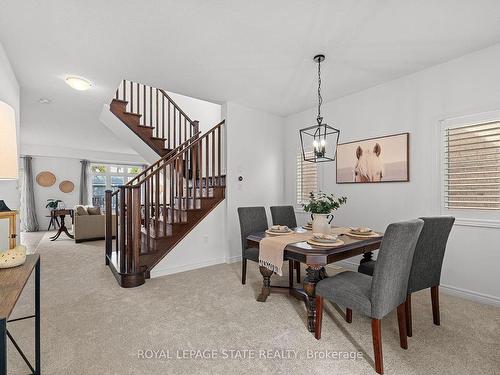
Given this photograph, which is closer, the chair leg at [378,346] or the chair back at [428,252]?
the chair leg at [378,346]

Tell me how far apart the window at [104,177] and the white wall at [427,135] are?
770 cm

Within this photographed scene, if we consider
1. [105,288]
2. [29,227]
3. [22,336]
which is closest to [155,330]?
[22,336]

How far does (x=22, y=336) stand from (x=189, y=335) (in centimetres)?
131

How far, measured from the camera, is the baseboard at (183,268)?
340cm

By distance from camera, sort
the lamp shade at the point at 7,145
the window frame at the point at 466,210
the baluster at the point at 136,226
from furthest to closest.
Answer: the baluster at the point at 136,226 < the window frame at the point at 466,210 < the lamp shade at the point at 7,145

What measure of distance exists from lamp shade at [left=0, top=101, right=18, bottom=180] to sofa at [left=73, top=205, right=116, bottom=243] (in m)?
4.86

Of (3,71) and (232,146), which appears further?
(232,146)

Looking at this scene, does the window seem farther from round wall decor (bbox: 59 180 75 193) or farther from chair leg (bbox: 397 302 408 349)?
chair leg (bbox: 397 302 408 349)

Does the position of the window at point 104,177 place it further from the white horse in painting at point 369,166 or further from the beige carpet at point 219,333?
the white horse in painting at point 369,166

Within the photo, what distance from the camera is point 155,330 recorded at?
81.7 inches

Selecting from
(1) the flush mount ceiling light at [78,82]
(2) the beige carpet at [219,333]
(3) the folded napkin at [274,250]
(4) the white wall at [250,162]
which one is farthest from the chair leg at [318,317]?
(1) the flush mount ceiling light at [78,82]

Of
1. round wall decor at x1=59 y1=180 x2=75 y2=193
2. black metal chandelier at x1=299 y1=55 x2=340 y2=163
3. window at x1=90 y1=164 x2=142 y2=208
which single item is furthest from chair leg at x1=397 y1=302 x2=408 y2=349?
round wall decor at x1=59 y1=180 x2=75 y2=193

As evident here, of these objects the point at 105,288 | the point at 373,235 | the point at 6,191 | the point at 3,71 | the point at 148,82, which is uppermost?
the point at 148,82

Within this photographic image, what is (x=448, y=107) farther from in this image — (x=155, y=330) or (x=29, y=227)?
(x=29, y=227)
